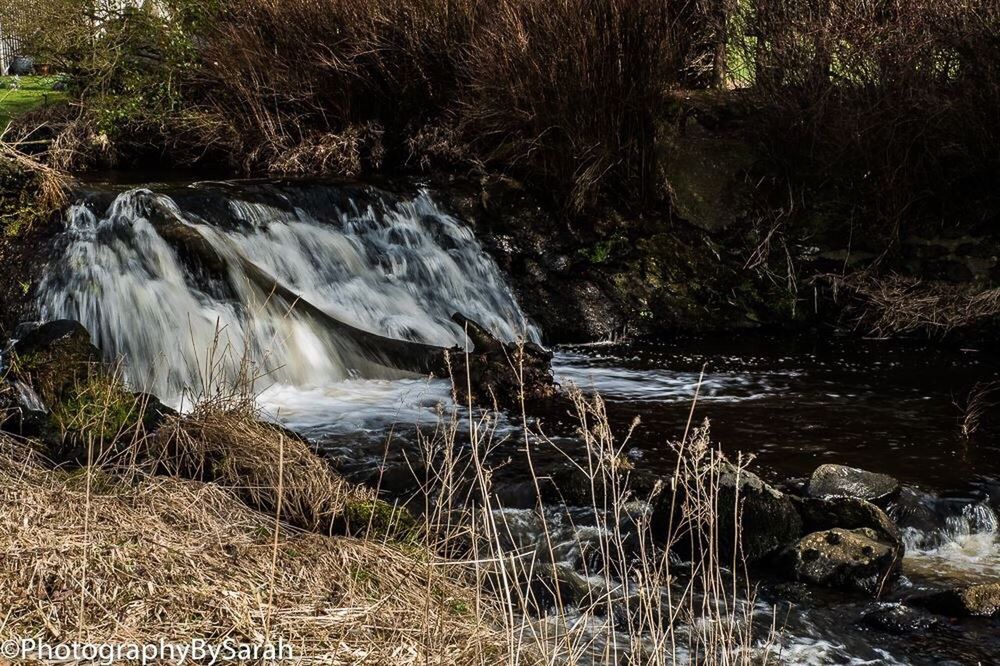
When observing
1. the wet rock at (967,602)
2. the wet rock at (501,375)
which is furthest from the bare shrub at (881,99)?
the wet rock at (967,602)

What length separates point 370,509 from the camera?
5188 mm

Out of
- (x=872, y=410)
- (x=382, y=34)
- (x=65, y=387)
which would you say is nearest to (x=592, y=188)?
(x=382, y=34)

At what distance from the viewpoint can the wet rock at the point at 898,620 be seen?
4.83 m

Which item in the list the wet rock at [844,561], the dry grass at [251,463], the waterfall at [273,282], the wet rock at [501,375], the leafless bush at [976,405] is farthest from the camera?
the waterfall at [273,282]

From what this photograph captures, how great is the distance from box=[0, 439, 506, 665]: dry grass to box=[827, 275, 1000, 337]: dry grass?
644cm

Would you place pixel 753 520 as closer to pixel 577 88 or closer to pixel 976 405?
pixel 976 405

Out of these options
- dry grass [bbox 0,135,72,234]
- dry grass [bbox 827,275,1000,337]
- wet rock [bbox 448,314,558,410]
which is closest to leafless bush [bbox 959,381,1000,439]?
dry grass [bbox 827,275,1000,337]

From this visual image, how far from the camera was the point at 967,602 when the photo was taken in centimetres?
491

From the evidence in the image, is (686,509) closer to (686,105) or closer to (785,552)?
(785,552)

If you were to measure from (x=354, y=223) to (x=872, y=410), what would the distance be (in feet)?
15.4

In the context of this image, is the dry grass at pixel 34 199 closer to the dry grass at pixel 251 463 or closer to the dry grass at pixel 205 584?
the dry grass at pixel 251 463

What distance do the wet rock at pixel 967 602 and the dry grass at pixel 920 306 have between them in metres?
4.92

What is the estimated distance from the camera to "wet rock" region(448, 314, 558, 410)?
302 inches

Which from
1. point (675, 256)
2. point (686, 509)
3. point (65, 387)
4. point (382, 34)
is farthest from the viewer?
point (382, 34)
